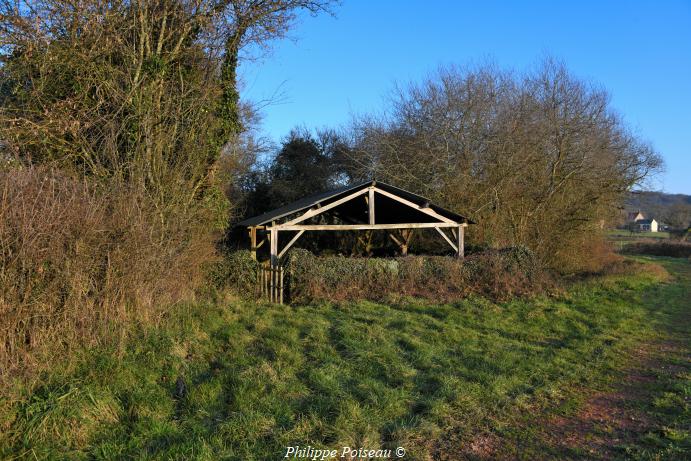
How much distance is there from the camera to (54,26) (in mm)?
8984

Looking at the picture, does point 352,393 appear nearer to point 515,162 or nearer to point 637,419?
point 637,419

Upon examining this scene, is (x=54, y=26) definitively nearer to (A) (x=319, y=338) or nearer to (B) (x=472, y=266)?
(A) (x=319, y=338)

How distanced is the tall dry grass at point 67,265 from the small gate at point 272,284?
5.38 metres

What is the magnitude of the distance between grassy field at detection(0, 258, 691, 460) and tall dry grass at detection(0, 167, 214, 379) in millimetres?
354

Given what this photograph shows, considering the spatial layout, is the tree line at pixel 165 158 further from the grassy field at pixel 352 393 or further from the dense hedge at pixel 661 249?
the dense hedge at pixel 661 249

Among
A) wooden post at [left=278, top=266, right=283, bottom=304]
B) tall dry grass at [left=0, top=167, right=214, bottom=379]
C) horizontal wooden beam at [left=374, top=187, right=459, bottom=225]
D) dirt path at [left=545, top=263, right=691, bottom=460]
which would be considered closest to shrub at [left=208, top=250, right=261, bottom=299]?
wooden post at [left=278, top=266, right=283, bottom=304]

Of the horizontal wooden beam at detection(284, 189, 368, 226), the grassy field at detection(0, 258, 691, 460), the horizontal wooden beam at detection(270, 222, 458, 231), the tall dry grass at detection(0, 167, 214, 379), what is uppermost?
the horizontal wooden beam at detection(284, 189, 368, 226)

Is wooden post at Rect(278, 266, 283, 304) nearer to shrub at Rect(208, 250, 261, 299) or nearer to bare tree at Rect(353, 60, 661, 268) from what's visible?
shrub at Rect(208, 250, 261, 299)

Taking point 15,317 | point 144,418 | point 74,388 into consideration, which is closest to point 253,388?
point 144,418

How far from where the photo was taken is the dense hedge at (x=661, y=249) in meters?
36.3

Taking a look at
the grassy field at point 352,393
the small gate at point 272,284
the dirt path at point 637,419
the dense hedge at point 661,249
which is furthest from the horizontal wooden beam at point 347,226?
the dense hedge at point 661,249

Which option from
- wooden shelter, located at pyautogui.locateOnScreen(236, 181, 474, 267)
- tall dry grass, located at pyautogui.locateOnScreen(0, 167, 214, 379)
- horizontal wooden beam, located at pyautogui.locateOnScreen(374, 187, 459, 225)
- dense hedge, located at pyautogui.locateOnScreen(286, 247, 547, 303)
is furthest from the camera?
horizontal wooden beam, located at pyautogui.locateOnScreen(374, 187, 459, 225)

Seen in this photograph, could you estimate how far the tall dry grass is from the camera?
4516mm

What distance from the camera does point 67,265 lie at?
4988mm
